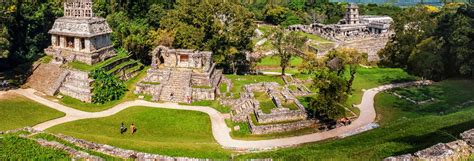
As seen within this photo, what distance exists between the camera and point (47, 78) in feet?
143

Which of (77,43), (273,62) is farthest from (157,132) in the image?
(273,62)

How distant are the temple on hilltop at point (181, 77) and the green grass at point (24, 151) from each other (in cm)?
1936

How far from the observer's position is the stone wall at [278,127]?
32.4 m

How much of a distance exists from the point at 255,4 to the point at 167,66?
7980 centimetres

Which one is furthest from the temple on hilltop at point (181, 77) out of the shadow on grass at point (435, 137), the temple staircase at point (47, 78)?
the shadow on grass at point (435, 137)

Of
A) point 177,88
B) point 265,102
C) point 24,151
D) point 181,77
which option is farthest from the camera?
point 181,77

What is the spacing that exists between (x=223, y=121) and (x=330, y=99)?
870 cm

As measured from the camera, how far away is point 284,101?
37344 mm

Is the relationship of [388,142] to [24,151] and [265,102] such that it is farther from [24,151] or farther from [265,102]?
[24,151]

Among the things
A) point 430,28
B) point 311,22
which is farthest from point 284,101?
point 311,22

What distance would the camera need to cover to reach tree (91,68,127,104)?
39.9m

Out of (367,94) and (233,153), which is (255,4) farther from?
(233,153)

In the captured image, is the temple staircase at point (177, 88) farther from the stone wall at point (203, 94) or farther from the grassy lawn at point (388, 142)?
the grassy lawn at point (388, 142)

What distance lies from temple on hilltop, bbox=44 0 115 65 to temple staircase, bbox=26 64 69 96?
120 cm
